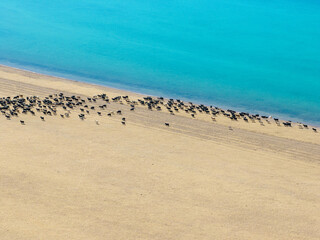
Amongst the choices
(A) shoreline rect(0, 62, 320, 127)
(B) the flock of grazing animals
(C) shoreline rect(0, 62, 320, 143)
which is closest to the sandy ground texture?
(C) shoreline rect(0, 62, 320, 143)

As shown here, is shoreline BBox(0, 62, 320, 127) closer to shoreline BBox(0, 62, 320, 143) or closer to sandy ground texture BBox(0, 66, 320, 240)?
shoreline BBox(0, 62, 320, 143)

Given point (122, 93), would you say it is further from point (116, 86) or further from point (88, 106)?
point (88, 106)

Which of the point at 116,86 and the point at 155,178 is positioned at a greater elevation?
the point at 116,86

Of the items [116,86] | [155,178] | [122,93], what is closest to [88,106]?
[122,93]

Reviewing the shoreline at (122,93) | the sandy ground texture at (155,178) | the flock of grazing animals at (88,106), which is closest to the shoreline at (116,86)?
the shoreline at (122,93)

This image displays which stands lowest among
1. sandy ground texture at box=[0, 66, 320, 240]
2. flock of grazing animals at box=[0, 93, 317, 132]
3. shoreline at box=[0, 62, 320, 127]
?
sandy ground texture at box=[0, 66, 320, 240]
